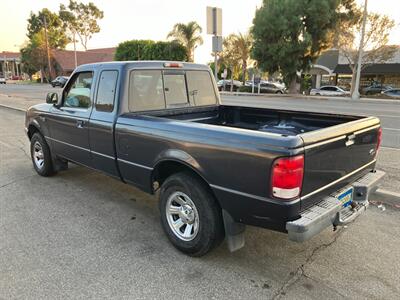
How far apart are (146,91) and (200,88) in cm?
98

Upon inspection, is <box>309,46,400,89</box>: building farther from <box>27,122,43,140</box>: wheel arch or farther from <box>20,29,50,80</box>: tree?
<box>20,29,50,80</box>: tree

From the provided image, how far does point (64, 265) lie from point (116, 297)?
758mm

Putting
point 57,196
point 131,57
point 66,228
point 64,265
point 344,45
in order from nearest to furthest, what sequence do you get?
1. point 64,265
2. point 66,228
3. point 57,196
4. point 344,45
5. point 131,57

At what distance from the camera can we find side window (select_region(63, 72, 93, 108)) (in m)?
4.56

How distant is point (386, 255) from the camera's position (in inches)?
134

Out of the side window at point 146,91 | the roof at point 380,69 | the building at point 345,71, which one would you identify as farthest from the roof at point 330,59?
the side window at point 146,91

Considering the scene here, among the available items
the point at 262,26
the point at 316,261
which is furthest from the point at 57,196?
the point at 262,26

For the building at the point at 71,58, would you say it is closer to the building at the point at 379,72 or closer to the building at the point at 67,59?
the building at the point at 67,59

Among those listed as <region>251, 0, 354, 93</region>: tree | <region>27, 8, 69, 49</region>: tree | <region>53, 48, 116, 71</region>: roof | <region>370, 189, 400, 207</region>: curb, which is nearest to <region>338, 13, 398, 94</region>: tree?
<region>251, 0, 354, 93</region>: tree

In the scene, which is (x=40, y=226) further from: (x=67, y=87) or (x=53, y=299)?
(x=67, y=87)

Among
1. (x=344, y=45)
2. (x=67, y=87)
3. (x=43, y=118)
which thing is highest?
(x=344, y=45)

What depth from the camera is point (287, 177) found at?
2570mm

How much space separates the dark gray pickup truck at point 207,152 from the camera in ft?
8.79

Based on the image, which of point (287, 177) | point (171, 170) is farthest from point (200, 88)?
point (287, 177)
